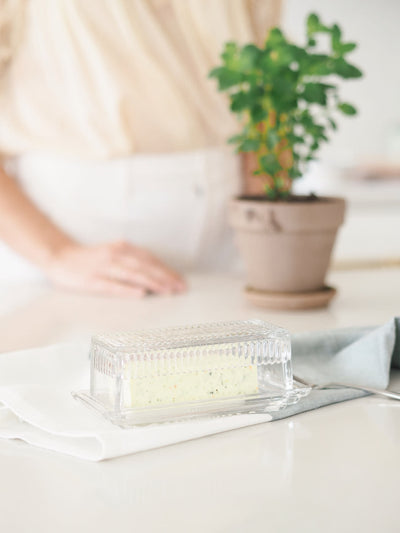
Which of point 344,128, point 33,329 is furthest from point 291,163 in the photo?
point 344,128

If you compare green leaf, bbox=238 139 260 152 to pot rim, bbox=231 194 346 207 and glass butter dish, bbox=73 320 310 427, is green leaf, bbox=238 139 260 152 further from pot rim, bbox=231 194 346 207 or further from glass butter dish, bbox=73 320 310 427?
glass butter dish, bbox=73 320 310 427

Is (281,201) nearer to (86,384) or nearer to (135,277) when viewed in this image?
(135,277)

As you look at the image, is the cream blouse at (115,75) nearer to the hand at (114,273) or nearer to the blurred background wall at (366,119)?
the hand at (114,273)

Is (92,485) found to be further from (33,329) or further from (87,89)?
(87,89)

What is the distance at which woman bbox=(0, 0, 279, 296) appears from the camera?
1.44 meters

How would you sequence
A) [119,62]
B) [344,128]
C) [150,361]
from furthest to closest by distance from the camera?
[344,128], [119,62], [150,361]

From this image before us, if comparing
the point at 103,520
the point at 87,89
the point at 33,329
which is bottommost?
the point at 103,520

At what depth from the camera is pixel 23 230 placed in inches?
57.3

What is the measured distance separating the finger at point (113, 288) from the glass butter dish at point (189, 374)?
0.59 meters

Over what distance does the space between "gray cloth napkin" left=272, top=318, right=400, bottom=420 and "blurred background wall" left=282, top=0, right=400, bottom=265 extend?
2540 mm

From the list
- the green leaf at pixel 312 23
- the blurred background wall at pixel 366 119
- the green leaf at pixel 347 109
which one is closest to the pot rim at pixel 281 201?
the green leaf at pixel 347 109

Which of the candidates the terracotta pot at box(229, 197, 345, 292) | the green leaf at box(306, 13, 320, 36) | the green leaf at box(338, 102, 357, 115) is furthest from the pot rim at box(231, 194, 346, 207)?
the green leaf at box(306, 13, 320, 36)

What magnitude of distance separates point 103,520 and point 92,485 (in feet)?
0.19

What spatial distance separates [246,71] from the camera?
1.07 m
